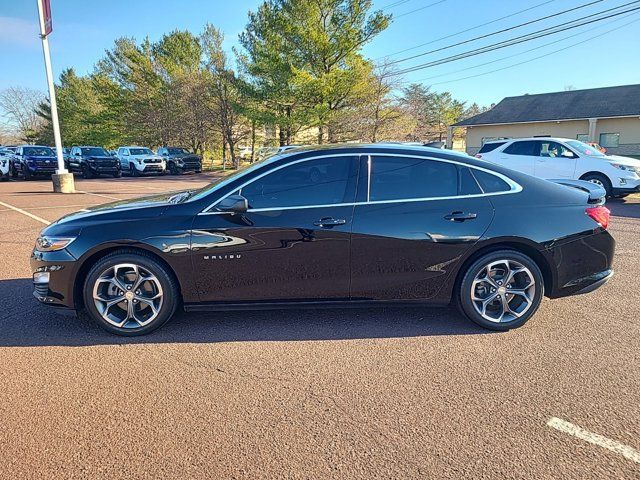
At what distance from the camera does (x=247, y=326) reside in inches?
147

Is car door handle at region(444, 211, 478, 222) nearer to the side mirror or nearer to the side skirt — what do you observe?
the side skirt

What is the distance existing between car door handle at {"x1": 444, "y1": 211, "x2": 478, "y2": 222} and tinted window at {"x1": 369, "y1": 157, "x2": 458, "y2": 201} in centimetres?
19

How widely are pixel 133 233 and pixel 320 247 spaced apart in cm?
157

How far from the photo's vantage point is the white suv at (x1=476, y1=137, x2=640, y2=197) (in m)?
11.1

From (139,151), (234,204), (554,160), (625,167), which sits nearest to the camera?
(234,204)

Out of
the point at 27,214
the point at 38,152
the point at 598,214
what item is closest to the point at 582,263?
the point at 598,214

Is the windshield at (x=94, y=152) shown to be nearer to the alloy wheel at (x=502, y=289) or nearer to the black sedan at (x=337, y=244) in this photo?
the black sedan at (x=337, y=244)

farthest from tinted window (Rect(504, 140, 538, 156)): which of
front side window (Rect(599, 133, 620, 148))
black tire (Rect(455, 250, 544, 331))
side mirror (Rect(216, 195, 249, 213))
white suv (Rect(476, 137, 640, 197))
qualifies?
front side window (Rect(599, 133, 620, 148))

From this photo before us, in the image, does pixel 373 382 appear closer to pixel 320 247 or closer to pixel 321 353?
pixel 321 353

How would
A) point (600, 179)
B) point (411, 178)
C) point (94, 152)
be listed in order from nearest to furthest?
point (411, 178) → point (600, 179) → point (94, 152)

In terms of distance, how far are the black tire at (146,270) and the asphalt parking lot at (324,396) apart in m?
0.10

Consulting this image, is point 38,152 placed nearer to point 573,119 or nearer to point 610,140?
point 573,119

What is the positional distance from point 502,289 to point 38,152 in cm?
2613

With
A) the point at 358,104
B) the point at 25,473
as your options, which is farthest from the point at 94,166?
the point at 25,473
